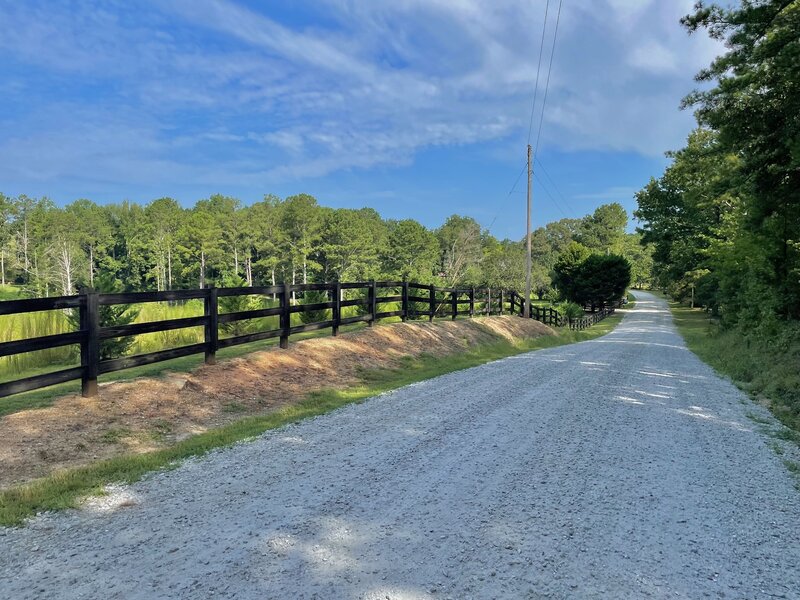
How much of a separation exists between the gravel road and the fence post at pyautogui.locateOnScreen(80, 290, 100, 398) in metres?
2.28

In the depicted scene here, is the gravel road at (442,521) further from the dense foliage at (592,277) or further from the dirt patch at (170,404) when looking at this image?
the dense foliage at (592,277)

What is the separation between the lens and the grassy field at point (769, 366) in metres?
7.15

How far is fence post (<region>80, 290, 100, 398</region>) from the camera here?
218 inches

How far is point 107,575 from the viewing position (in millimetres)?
2516

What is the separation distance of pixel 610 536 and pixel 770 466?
100 inches

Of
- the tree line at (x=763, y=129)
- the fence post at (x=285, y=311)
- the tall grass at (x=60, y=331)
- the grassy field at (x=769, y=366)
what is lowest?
the grassy field at (x=769, y=366)

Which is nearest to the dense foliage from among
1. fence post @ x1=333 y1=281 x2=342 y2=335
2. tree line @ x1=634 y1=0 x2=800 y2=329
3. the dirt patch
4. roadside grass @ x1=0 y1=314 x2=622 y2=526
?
tree line @ x1=634 y1=0 x2=800 y2=329

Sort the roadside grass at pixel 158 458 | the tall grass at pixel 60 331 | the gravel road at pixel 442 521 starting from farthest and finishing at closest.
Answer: the tall grass at pixel 60 331 < the roadside grass at pixel 158 458 < the gravel road at pixel 442 521

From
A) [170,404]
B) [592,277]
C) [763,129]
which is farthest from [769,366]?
[592,277]

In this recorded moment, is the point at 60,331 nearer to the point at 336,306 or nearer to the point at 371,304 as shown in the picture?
the point at 336,306

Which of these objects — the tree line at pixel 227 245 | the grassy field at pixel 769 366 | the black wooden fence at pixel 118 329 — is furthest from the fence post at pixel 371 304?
the tree line at pixel 227 245

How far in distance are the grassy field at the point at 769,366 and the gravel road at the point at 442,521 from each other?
2.15 meters

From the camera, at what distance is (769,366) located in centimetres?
964

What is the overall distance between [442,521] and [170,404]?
409cm
